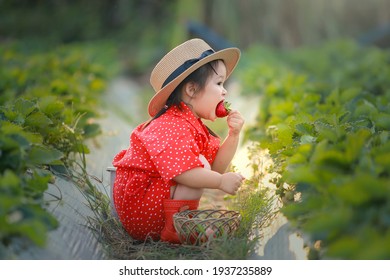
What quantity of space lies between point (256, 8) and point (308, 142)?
1007 cm

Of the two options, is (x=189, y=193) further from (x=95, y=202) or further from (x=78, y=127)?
→ (x=78, y=127)

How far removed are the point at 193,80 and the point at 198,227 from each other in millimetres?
783

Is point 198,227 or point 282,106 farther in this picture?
point 282,106

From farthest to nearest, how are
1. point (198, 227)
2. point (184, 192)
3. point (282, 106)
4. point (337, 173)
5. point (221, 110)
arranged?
point (282, 106) < point (221, 110) < point (184, 192) < point (198, 227) < point (337, 173)

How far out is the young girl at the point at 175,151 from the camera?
2980 mm

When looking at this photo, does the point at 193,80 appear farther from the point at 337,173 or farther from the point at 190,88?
the point at 337,173

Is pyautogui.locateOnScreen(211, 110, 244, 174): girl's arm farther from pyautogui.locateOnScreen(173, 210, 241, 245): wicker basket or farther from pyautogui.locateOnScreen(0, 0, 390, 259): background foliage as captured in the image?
pyautogui.locateOnScreen(173, 210, 241, 245): wicker basket

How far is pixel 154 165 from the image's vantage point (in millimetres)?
3078

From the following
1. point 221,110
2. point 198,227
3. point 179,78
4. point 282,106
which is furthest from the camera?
point 282,106

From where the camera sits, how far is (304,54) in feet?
34.0

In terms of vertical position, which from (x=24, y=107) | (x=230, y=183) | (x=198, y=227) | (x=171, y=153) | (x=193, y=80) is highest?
(x=193, y=80)

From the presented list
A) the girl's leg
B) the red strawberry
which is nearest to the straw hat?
the red strawberry

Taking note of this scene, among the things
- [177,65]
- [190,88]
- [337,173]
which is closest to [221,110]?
[190,88]
